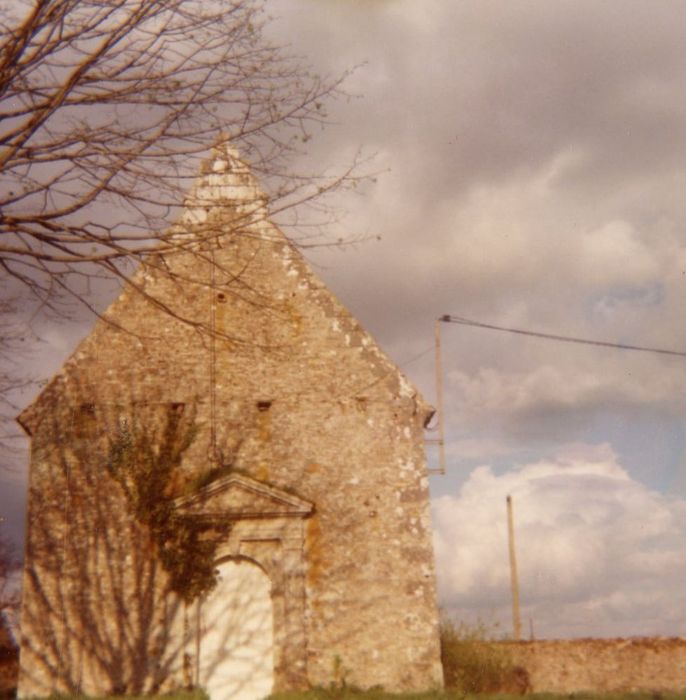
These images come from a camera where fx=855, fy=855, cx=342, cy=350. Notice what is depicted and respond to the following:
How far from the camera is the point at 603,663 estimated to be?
1666 centimetres

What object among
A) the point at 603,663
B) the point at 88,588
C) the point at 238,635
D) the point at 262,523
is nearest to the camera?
the point at 88,588

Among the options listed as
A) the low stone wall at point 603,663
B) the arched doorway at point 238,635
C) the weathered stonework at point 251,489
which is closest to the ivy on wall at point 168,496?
the weathered stonework at point 251,489

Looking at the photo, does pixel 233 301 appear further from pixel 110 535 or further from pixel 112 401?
pixel 110 535

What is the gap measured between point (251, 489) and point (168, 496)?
4.51 ft

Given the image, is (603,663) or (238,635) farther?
(603,663)

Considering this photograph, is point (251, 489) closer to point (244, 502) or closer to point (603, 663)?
point (244, 502)

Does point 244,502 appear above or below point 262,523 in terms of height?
above

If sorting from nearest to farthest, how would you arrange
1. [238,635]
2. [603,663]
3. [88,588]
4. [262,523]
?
[88,588], [238,635], [262,523], [603,663]

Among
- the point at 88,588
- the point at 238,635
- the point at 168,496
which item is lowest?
the point at 238,635

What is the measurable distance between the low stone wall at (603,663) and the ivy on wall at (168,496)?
6270mm

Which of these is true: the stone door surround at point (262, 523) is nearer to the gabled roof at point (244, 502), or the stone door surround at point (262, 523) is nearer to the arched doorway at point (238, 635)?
the gabled roof at point (244, 502)

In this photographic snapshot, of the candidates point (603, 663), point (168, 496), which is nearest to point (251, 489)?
point (168, 496)

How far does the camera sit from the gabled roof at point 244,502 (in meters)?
14.0

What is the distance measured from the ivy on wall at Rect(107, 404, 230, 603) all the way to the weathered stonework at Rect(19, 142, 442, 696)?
17 centimetres
